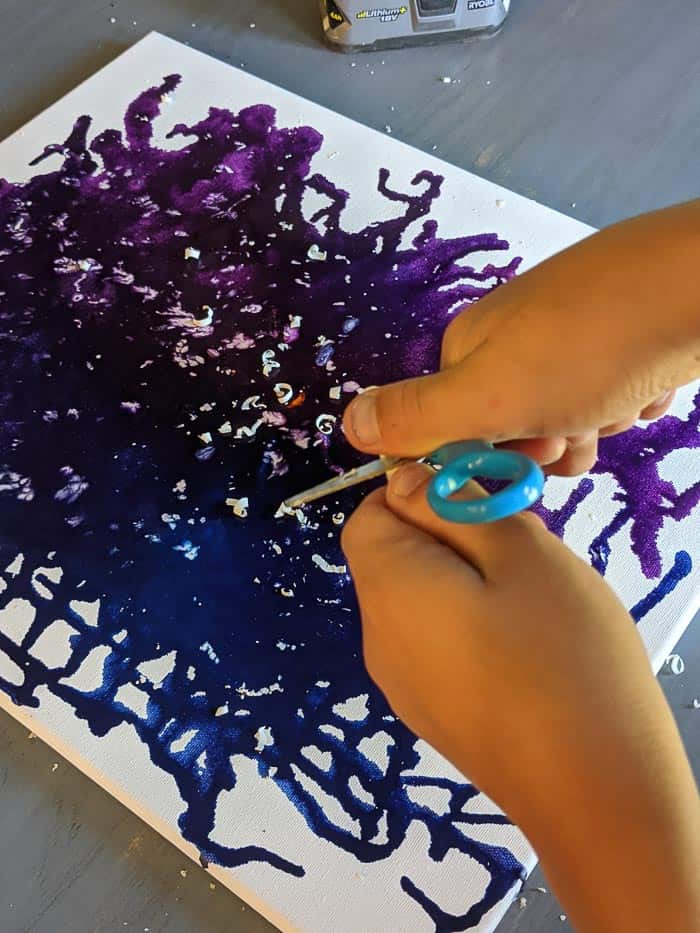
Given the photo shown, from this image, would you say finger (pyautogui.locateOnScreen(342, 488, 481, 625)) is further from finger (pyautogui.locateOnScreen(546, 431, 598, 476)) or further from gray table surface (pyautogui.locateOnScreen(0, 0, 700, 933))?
gray table surface (pyautogui.locateOnScreen(0, 0, 700, 933))

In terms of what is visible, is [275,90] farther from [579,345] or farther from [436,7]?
[579,345]

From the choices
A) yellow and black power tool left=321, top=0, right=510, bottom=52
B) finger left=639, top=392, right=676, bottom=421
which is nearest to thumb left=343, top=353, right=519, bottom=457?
finger left=639, top=392, right=676, bottom=421

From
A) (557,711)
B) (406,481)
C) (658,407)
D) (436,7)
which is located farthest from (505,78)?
(557,711)

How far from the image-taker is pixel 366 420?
45cm

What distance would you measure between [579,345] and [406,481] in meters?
0.10

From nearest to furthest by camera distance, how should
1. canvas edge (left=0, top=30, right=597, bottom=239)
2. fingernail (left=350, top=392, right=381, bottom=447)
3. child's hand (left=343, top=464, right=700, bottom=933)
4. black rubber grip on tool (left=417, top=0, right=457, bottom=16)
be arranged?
child's hand (left=343, top=464, right=700, bottom=933) → fingernail (left=350, top=392, right=381, bottom=447) → canvas edge (left=0, top=30, right=597, bottom=239) → black rubber grip on tool (left=417, top=0, right=457, bottom=16)

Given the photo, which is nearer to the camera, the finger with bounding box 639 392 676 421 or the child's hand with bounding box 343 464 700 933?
the child's hand with bounding box 343 464 700 933

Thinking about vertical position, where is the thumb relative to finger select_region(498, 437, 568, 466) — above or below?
above

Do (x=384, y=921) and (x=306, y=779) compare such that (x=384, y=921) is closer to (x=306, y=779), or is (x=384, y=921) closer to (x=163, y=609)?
(x=306, y=779)

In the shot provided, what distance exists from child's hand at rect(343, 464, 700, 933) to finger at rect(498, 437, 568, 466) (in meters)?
0.06

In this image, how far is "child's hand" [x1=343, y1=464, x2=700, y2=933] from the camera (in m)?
0.33

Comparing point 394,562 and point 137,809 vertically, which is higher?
point 394,562

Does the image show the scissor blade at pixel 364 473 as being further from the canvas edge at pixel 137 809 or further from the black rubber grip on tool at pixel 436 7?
the black rubber grip on tool at pixel 436 7

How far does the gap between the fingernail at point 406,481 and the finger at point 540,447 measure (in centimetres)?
5
